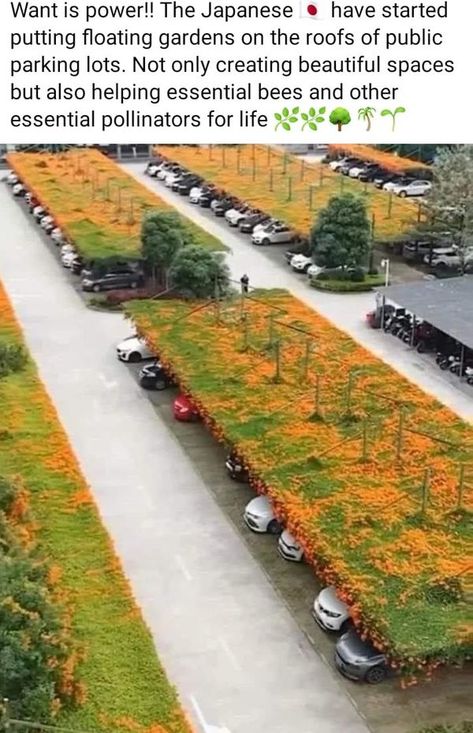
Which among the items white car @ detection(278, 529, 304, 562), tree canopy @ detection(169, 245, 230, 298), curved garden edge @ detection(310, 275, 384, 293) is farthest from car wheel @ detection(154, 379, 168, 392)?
curved garden edge @ detection(310, 275, 384, 293)

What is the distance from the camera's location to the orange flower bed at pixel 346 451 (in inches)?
514

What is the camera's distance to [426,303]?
25516mm

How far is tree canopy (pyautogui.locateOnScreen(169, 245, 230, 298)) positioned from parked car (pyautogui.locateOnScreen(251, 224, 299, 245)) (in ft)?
30.5

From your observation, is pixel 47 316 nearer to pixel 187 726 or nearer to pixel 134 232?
pixel 134 232

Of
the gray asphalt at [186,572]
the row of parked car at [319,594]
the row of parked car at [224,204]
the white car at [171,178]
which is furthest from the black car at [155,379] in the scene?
the white car at [171,178]

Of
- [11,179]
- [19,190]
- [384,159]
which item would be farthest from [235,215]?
[11,179]

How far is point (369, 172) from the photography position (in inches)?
1797

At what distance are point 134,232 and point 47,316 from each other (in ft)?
16.6

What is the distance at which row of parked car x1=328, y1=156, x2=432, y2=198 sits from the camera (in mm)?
42844

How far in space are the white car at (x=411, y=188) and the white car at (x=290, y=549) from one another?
28.5 metres

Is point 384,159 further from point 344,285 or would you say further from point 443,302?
point 443,302

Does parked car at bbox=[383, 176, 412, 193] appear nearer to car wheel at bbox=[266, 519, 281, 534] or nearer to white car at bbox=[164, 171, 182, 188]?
white car at bbox=[164, 171, 182, 188]
